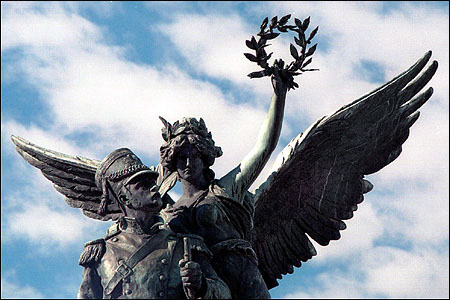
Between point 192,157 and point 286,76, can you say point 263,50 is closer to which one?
point 286,76

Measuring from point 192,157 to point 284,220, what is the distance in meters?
2.07

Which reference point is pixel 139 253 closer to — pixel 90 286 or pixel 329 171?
pixel 90 286

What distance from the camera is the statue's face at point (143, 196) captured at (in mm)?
14844

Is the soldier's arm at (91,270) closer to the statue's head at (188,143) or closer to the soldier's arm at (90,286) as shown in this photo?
the soldier's arm at (90,286)

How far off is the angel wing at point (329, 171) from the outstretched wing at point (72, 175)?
207 cm

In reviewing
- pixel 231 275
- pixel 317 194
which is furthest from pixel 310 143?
pixel 231 275

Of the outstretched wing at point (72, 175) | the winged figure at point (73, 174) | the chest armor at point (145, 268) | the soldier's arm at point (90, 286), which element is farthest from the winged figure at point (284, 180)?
the outstretched wing at point (72, 175)

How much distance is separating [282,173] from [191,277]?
112 inches

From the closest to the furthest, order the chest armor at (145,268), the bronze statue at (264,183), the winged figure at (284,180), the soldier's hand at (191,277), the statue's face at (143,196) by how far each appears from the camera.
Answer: the soldier's hand at (191,277) < the chest armor at (145,268) < the statue's face at (143,196) < the bronze statue at (264,183) < the winged figure at (284,180)

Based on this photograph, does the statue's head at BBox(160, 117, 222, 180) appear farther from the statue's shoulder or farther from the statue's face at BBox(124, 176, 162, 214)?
the statue's shoulder

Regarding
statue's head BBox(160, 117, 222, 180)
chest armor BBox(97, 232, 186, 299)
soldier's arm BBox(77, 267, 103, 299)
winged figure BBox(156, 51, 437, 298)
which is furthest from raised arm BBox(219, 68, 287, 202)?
soldier's arm BBox(77, 267, 103, 299)

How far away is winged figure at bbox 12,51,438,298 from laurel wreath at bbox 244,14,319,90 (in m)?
0.14

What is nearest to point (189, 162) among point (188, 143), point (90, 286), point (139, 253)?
point (188, 143)

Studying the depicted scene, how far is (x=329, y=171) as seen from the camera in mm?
17234
